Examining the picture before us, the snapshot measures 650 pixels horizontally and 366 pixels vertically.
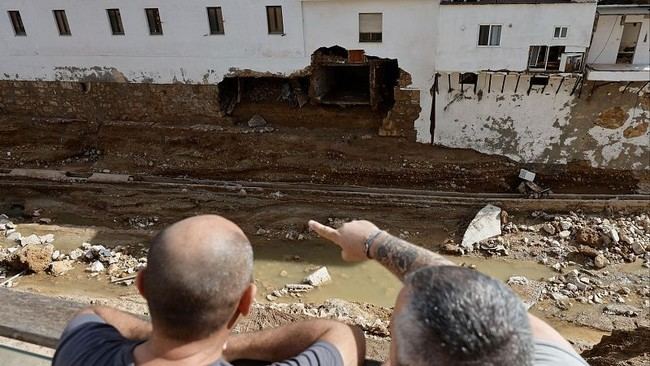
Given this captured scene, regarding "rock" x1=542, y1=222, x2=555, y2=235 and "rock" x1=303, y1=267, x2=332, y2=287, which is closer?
"rock" x1=303, y1=267, x2=332, y2=287

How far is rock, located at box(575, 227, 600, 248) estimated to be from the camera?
11914 millimetres

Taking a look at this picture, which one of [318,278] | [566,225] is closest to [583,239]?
[566,225]

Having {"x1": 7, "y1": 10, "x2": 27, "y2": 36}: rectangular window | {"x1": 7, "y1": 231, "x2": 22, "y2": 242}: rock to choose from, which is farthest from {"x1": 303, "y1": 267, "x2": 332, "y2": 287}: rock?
{"x1": 7, "y1": 10, "x2": 27, "y2": 36}: rectangular window

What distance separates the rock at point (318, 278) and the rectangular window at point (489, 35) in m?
7.07

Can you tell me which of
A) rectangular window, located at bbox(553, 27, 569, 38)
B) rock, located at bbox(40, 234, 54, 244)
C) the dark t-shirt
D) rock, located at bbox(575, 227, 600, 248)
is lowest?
rock, located at bbox(575, 227, 600, 248)

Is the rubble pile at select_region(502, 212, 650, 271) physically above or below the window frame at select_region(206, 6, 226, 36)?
below

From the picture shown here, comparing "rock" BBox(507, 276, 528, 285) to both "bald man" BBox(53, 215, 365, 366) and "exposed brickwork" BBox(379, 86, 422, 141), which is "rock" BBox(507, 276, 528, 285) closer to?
"exposed brickwork" BBox(379, 86, 422, 141)

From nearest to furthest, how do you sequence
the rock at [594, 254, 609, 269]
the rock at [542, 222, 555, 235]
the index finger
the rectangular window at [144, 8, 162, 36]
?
1. the index finger
2. the rock at [594, 254, 609, 269]
3. the rock at [542, 222, 555, 235]
4. the rectangular window at [144, 8, 162, 36]

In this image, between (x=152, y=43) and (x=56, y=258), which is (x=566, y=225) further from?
(x=56, y=258)

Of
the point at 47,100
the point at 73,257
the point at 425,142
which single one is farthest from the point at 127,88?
the point at 425,142

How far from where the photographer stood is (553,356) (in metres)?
1.84

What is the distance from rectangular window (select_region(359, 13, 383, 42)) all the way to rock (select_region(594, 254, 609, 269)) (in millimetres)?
7773

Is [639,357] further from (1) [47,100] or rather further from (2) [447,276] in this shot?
(1) [47,100]

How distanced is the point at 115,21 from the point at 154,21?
51.8 inches
